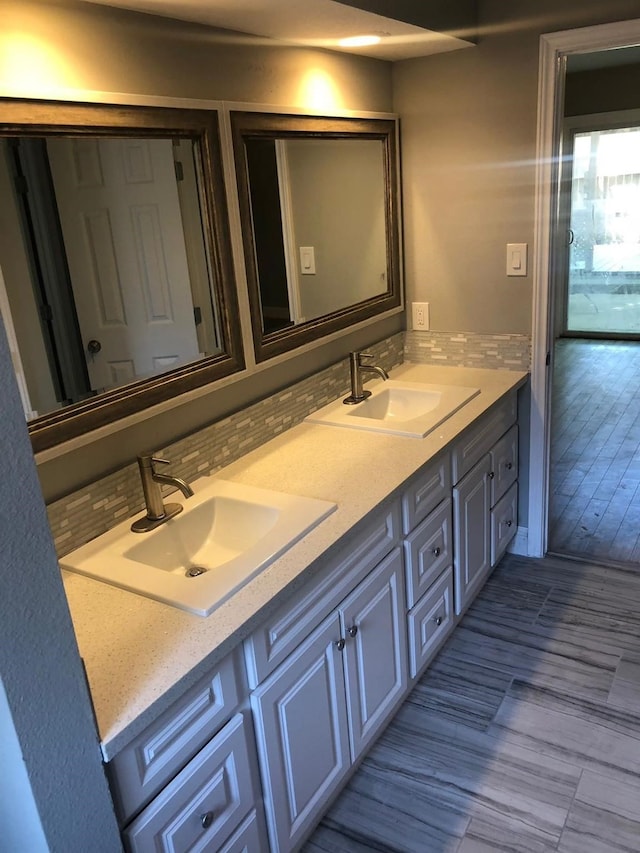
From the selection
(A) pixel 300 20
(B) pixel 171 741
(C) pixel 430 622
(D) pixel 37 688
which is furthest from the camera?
(C) pixel 430 622

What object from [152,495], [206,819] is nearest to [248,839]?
[206,819]

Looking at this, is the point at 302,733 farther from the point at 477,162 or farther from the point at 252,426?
the point at 477,162

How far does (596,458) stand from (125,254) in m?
3.19

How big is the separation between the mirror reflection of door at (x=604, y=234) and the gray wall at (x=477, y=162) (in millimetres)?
4540

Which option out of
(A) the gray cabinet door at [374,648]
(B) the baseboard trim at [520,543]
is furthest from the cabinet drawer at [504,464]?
(A) the gray cabinet door at [374,648]

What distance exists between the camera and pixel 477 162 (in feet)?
8.70

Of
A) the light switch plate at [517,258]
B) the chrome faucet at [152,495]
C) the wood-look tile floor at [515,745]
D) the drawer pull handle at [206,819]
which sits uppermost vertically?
the light switch plate at [517,258]

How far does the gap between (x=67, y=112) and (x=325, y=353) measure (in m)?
1.24

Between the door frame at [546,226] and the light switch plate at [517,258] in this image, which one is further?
the light switch plate at [517,258]

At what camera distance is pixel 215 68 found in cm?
187

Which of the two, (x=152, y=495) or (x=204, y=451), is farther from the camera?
(x=204, y=451)

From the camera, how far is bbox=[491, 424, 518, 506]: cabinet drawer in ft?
8.73

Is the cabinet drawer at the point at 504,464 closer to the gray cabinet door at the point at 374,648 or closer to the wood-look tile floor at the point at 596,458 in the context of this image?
the wood-look tile floor at the point at 596,458

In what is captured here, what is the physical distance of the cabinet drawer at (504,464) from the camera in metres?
2.66
